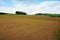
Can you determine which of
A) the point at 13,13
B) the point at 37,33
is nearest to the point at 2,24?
the point at 13,13

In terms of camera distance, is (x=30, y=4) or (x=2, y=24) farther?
(x=30, y=4)

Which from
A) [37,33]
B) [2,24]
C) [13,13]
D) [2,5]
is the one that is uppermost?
[2,5]

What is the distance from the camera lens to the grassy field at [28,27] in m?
1.78

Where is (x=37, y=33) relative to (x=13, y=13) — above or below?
below

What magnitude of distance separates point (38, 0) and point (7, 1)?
0.44 m

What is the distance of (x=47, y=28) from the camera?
192cm

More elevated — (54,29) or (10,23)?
(10,23)

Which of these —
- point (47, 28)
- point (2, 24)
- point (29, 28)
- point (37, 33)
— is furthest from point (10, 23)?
point (47, 28)

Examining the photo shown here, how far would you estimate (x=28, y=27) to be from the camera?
1883 mm

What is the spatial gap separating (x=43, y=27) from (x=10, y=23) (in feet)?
1.49

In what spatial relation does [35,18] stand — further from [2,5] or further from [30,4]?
[2,5]

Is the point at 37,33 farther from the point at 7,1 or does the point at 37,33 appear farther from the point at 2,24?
the point at 7,1

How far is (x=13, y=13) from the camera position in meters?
1.93

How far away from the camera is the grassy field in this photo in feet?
5.84
